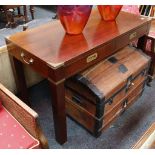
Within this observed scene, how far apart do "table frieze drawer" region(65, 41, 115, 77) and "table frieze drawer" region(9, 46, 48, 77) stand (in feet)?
0.42

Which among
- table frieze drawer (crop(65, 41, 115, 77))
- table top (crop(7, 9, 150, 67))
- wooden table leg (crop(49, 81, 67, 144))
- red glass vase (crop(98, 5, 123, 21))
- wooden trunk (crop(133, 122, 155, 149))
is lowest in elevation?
wooden table leg (crop(49, 81, 67, 144))

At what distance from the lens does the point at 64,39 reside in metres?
1.30

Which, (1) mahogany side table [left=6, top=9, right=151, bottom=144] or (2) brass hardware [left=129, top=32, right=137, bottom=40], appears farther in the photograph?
(2) brass hardware [left=129, top=32, right=137, bottom=40]

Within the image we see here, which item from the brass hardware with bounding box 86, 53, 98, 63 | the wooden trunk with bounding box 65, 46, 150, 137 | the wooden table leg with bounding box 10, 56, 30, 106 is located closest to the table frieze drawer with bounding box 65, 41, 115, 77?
the brass hardware with bounding box 86, 53, 98, 63

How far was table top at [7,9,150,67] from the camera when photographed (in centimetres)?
115

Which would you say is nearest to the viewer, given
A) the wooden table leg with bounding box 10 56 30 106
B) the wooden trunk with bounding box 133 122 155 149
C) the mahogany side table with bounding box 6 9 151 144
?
the wooden trunk with bounding box 133 122 155 149

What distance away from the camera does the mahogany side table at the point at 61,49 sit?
1.12 metres

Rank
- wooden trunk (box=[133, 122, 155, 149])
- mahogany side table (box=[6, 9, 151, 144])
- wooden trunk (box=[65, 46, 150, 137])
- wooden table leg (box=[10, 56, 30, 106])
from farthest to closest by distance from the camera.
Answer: wooden table leg (box=[10, 56, 30, 106]), wooden trunk (box=[65, 46, 150, 137]), mahogany side table (box=[6, 9, 151, 144]), wooden trunk (box=[133, 122, 155, 149])

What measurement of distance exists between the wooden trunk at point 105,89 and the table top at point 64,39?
195mm

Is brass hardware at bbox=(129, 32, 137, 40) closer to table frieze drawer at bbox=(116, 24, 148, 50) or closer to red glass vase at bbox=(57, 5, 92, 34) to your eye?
table frieze drawer at bbox=(116, 24, 148, 50)

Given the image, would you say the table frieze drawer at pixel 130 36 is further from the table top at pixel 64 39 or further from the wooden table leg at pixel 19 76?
the wooden table leg at pixel 19 76

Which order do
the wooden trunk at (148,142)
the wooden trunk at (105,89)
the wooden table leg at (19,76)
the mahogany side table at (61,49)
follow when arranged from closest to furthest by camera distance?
the wooden trunk at (148,142) < the mahogany side table at (61,49) < the wooden trunk at (105,89) < the wooden table leg at (19,76)

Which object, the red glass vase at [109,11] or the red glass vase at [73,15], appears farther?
the red glass vase at [109,11]

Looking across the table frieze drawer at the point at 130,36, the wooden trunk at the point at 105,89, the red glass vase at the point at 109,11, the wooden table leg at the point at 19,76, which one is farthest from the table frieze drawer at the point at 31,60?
the red glass vase at the point at 109,11
